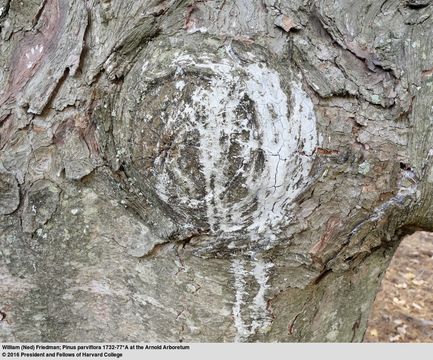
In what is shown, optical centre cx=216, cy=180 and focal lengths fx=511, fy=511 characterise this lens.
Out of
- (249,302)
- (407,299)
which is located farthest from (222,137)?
(407,299)

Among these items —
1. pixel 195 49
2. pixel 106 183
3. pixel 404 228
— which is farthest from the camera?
pixel 404 228

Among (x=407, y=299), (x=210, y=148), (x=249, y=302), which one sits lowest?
(x=407, y=299)

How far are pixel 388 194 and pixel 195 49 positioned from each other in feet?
1.53

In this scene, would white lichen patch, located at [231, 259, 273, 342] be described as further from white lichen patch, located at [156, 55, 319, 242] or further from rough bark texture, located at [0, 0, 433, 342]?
white lichen patch, located at [156, 55, 319, 242]

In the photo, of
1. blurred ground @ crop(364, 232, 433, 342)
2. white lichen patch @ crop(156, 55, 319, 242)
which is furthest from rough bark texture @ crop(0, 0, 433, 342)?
blurred ground @ crop(364, 232, 433, 342)

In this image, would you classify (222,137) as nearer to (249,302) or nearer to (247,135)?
(247,135)

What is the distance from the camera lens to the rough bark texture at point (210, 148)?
0.91m

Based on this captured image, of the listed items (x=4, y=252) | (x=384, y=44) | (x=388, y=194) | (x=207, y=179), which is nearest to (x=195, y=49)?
(x=207, y=179)

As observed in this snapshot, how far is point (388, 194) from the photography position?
3.28ft

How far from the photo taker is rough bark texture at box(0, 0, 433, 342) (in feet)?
2.99

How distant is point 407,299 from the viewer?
8.58ft

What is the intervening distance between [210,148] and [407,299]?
2089 mm

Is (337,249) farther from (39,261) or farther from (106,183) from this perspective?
(39,261)

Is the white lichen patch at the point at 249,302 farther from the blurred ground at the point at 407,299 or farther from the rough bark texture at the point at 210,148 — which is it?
the blurred ground at the point at 407,299
